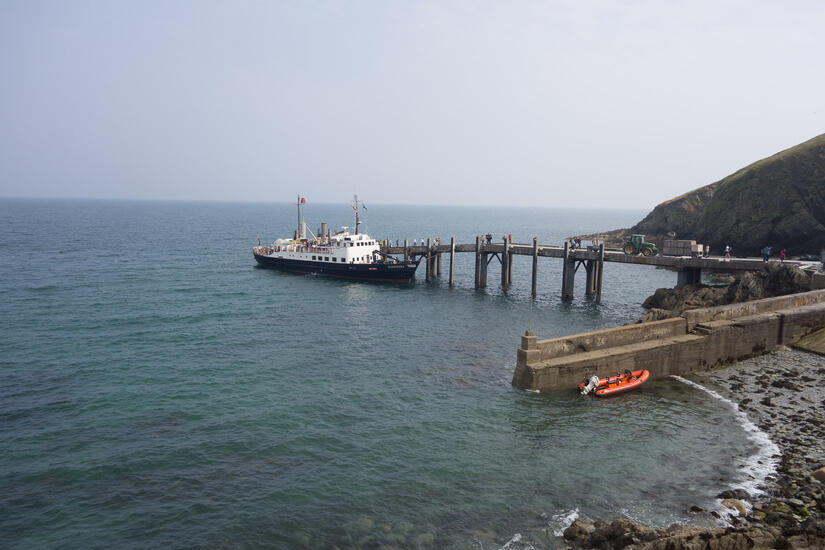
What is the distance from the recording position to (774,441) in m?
21.1

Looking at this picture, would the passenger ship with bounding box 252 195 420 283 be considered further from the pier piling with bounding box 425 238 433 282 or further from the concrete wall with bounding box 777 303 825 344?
the concrete wall with bounding box 777 303 825 344

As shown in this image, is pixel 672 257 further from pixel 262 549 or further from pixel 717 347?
pixel 262 549

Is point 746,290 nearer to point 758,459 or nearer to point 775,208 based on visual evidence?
point 758,459

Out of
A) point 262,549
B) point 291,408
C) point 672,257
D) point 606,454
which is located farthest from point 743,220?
point 262,549

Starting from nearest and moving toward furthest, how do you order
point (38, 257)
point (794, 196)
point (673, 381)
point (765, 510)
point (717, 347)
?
point (765, 510) < point (673, 381) < point (717, 347) < point (794, 196) < point (38, 257)

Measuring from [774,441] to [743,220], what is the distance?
55.2m

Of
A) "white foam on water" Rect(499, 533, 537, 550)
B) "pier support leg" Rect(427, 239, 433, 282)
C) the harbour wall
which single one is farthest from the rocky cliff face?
"white foam on water" Rect(499, 533, 537, 550)

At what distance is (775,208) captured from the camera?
6494 centimetres

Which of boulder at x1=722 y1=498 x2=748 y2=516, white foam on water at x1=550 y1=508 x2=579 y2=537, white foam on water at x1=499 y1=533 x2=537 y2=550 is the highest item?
boulder at x1=722 y1=498 x2=748 y2=516

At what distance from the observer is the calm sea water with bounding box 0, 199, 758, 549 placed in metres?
16.5

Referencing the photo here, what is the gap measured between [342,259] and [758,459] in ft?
166

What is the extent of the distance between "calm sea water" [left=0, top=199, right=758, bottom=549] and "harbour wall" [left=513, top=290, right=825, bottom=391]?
128cm

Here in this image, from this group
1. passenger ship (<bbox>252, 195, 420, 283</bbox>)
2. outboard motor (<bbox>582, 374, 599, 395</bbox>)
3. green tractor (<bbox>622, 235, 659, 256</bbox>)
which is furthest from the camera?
passenger ship (<bbox>252, 195, 420, 283</bbox>)

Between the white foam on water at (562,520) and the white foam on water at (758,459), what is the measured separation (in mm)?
4782
